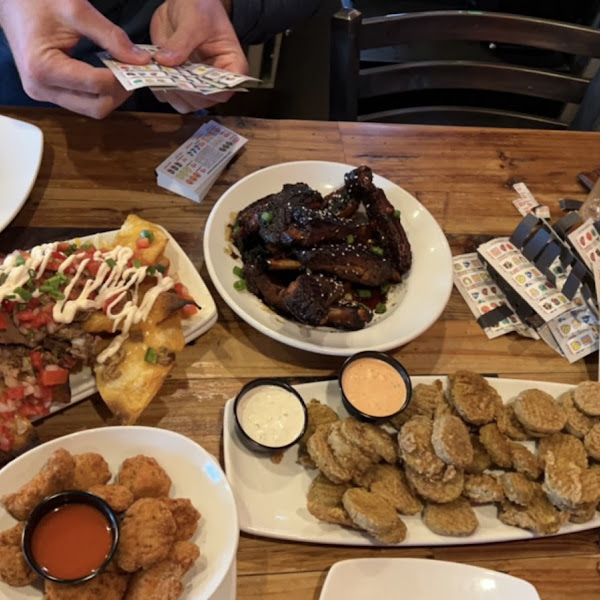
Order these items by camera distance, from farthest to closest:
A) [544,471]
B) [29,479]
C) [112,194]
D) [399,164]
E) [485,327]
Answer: [399,164] → [112,194] → [485,327] → [544,471] → [29,479]

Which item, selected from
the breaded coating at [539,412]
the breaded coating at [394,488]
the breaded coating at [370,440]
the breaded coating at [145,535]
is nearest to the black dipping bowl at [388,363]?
the breaded coating at [370,440]

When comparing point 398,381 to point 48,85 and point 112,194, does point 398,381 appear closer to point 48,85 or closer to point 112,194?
point 112,194

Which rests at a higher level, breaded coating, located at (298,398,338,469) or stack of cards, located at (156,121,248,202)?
stack of cards, located at (156,121,248,202)

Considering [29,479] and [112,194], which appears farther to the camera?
[112,194]

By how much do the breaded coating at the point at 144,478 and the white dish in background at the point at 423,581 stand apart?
478mm

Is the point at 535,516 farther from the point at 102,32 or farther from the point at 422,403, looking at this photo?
the point at 102,32

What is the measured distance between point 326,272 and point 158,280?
557 mm

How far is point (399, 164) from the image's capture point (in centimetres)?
261

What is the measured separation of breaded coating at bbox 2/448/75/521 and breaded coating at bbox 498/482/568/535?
1.18 metres

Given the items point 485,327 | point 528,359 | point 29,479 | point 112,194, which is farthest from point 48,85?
point 528,359

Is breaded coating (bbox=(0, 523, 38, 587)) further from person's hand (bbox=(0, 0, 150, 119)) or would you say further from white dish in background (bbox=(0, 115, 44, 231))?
person's hand (bbox=(0, 0, 150, 119))

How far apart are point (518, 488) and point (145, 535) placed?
39.6 inches

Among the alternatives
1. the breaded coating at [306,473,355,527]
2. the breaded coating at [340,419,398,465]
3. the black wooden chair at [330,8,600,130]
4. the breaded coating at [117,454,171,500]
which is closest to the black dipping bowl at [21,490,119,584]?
the breaded coating at [117,454,171,500]

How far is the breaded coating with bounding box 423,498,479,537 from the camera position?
1601 mm
